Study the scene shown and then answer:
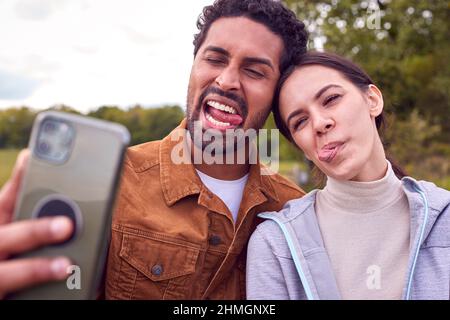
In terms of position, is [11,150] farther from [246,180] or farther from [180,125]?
[246,180]

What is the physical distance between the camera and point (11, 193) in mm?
1176

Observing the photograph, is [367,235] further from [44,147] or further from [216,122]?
[44,147]

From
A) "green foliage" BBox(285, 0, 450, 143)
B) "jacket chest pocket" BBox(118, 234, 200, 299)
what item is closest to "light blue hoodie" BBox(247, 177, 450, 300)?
"jacket chest pocket" BBox(118, 234, 200, 299)

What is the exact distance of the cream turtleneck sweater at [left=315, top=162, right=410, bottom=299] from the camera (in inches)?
60.6

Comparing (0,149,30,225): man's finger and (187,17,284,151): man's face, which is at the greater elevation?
(187,17,284,151): man's face

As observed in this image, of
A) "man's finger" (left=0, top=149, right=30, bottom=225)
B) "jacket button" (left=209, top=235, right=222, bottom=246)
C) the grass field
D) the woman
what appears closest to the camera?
"man's finger" (left=0, top=149, right=30, bottom=225)

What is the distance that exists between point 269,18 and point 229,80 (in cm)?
36

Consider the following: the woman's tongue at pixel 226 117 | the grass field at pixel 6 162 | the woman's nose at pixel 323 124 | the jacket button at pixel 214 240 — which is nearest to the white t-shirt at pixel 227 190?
the jacket button at pixel 214 240

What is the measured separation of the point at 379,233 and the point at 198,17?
4.13ft

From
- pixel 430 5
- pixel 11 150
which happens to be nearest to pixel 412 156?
pixel 430 5

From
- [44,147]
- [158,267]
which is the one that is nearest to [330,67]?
[158,267]

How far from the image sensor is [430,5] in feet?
29.4

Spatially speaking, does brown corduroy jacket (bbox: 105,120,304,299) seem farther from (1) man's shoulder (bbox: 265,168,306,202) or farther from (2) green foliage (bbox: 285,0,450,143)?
(2) green foliage (bbox: 285,0,450,143)
